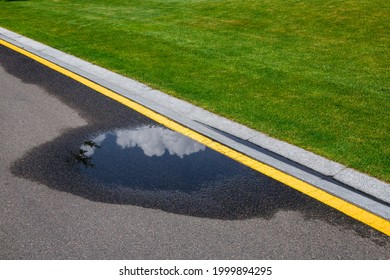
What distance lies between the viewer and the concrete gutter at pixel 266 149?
177 inches

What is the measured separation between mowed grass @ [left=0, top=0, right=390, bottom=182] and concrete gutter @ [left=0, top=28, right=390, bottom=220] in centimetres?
16

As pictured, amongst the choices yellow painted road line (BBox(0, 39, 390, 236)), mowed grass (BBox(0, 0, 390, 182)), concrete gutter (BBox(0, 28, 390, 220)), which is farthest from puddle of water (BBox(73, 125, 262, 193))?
mowed grass (BBox(0, 0, 390, 182))

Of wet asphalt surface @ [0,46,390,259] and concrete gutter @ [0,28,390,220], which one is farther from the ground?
concrete gutter @ [0,28,390,220]

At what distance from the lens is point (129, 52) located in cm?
945

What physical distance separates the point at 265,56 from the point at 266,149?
3816 mm

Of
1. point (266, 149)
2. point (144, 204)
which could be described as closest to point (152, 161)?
point (144, 204)

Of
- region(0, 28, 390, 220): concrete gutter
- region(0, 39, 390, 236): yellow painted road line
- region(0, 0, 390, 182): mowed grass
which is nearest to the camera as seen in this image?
region(0, 39, 390, 236): yellow painted road line

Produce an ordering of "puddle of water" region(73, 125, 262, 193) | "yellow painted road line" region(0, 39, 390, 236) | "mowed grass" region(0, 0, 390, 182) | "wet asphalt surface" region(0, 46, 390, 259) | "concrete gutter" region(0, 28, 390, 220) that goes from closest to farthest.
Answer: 1. "wet asphalt surface" region(0, 46, 390, 259)
2. "yellow painted road line" region(0, 39, 390, 236)
3. "concrete gutter" region(0, 28, 390, 220)
4. "puddle of water" region(73, 125, 262, 193)
5. "mowed grass" region(0, 0, 390, 182)

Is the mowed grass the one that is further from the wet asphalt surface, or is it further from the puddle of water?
the wet asphalt surface

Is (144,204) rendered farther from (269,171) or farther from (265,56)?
(265,56)

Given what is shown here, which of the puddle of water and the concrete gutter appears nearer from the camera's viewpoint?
the concrete gutter

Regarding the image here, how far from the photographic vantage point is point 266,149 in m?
5.40

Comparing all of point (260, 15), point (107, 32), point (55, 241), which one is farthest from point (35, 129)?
point (260, 15)

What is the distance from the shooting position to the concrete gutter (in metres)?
4.48
